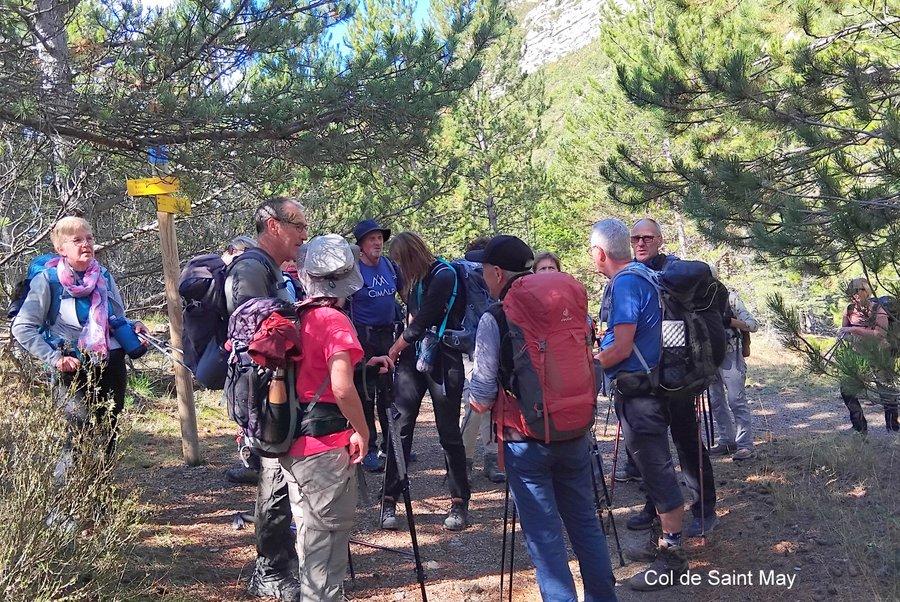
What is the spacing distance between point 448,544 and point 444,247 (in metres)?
15.9

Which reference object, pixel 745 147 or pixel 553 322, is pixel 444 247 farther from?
pixel 553 322

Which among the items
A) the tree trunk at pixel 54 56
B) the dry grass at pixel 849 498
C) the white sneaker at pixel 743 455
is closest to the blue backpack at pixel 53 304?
the tree trunk at pixel 54 56

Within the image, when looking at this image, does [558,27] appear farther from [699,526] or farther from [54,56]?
[699,526]

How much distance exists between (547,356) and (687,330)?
1.31 metres

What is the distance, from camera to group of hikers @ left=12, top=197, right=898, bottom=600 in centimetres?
284

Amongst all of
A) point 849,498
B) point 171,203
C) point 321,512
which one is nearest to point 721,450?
point 849,498

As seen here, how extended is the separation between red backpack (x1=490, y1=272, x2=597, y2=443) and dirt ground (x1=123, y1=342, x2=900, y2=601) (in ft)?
4.43

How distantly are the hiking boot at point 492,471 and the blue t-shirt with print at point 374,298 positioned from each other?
1.52m

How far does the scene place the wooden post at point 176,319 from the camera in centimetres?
557

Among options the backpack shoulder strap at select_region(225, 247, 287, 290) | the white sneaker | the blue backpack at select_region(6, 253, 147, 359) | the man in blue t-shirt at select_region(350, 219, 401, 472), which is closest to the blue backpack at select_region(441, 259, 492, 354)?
the man in blue t-shirt at select_region(350, 219, 401, 472)

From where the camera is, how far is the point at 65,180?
6.66 meters

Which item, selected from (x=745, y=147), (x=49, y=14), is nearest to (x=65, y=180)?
(x=49, y=14)

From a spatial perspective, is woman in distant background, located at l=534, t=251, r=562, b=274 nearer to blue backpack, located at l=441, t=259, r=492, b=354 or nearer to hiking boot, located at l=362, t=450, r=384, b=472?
blue backpack, located at l=441, t=259, r=492, b=354

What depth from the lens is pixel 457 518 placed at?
4734 mm
